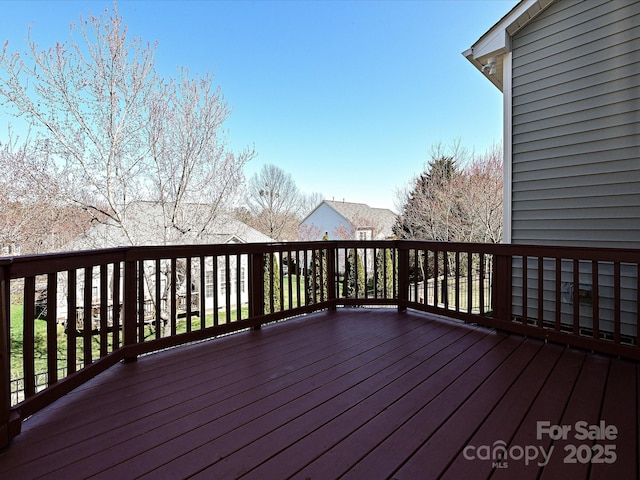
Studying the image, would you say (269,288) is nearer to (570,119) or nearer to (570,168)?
(570,168)

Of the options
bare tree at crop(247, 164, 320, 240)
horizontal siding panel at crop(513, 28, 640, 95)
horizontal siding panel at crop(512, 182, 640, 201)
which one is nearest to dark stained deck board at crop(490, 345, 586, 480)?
horizontal siding panel at crop(512, 182, 640, 201)

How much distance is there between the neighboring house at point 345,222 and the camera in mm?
18375

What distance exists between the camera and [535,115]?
364 centimetres

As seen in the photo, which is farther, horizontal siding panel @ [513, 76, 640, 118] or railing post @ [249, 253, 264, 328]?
railing post @ [249, 253, 264, 328]

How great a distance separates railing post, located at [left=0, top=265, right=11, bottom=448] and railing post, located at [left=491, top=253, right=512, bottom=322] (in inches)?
143

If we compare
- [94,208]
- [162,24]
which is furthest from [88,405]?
[162,24]

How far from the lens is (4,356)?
1532 millimetres

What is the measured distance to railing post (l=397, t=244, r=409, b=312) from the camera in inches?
156

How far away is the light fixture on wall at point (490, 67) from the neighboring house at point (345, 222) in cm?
1342

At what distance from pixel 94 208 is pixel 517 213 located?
26.4ft

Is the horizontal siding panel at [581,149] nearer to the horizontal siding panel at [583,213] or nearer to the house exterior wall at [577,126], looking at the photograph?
the house exterior wall at [577,126]

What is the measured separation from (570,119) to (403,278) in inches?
97.4

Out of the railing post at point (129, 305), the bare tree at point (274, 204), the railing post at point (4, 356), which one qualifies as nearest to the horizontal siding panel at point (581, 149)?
the railing post at point (129, 305)

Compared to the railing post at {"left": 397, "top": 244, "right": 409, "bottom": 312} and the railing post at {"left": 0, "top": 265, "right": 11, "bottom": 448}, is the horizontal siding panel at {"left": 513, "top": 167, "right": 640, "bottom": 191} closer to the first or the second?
the railing post at {"left": 397, "top": 244, "right": 409, "bottom": 312}
